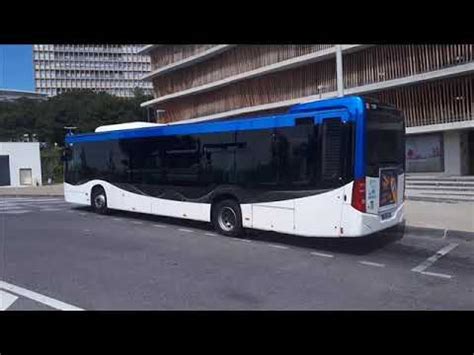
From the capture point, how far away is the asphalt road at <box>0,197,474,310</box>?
522cm

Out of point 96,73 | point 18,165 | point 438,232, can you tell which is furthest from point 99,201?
point 96,73

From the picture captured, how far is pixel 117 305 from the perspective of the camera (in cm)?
508

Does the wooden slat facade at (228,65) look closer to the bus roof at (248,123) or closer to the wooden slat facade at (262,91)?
the wooden slat facade at (262,91)

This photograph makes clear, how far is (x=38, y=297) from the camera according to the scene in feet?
17.8

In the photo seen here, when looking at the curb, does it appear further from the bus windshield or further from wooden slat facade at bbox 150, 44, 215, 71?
wooden slat facade at bbox 150, 44, 215, 71

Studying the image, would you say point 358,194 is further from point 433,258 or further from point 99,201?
point 99,201

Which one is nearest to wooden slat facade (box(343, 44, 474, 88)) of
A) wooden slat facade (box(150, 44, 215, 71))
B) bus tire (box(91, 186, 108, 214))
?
wooden slat facade (box(150, 44, 215, 71))

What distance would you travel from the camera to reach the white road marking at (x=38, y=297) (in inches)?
196

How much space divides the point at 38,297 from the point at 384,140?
6.58 m

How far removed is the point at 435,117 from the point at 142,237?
16317 mm

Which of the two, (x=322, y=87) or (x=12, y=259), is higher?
(x=322, y=87)

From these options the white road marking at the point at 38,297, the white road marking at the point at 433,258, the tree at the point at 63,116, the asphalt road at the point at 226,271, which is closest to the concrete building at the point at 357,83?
the asphalt road at the point at 226,271
